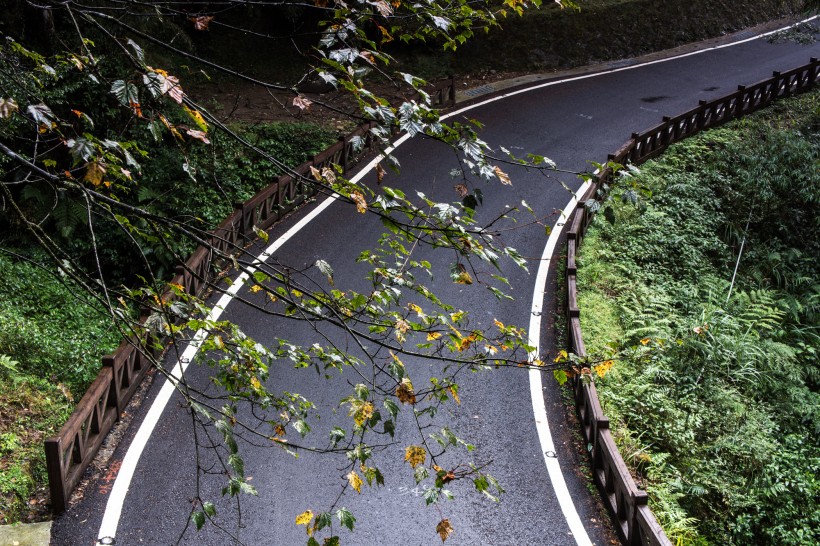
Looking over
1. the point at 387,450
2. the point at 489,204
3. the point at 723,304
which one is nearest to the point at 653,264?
the point at 723,304

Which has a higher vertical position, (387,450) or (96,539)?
(387,450)

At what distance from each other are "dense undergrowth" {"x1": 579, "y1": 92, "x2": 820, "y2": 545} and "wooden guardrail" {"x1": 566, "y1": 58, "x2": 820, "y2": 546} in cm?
52

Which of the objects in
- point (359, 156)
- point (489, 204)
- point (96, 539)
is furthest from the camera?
point (359, 156)

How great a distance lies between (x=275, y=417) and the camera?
410 inches

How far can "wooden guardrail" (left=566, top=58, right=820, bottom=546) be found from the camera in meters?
7.76

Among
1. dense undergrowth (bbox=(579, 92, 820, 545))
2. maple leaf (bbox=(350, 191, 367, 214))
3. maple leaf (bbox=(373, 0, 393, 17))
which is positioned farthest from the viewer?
dense undergrowth (bbox=(579, 92, 820, 545))

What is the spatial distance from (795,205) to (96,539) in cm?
1765

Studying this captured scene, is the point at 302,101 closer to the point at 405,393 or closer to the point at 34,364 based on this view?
the point at 405,393

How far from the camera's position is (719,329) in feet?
43.9

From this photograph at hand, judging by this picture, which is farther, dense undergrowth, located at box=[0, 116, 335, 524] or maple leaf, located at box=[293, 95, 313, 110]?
dense undergrowth, located at box=[0, 116, 335, 524]

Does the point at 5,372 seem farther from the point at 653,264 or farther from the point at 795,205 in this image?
the point at 795,205

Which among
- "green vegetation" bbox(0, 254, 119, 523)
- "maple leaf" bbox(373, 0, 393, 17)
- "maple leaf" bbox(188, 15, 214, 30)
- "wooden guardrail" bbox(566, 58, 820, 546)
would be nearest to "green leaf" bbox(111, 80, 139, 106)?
"maple leaf" bbox(188, 15, 214, 30)

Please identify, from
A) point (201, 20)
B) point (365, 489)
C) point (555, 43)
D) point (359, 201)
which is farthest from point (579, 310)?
point (555, 43)

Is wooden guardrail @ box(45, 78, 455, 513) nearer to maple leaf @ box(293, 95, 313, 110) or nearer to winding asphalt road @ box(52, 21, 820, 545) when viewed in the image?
winding asphalt road @ box(52, 21, 820, 545)
